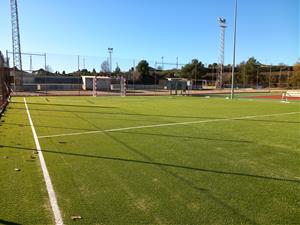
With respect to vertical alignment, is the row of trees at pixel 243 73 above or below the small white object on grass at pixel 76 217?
above

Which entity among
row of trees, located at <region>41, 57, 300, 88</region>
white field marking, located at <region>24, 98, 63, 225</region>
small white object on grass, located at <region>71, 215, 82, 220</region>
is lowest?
white field marking, located at <region>24, 98, 63, 225</region>

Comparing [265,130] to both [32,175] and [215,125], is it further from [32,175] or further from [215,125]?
[32,175]

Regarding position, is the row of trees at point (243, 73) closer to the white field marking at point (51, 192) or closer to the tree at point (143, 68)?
the tree at point (143, 68)

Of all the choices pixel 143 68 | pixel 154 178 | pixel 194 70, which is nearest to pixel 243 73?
pixel 194 70

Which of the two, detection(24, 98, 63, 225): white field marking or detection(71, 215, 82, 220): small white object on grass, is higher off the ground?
detection(71, 215, 82, 220): small white object on grass

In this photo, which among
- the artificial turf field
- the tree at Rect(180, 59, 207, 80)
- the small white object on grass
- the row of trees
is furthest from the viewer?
the tree at Rect(180, 59, 207, 80)

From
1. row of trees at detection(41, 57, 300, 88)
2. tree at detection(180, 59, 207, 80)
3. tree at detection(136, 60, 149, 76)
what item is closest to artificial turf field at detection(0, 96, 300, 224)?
row of trees at detection(41, 57, 300, 88)

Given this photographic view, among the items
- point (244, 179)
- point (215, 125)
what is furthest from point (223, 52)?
point (244, 179)

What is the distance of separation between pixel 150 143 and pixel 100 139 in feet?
4.80

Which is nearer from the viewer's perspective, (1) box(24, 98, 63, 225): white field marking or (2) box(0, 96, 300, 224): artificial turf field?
(1) box(24, 98, 63, 225): white field marking

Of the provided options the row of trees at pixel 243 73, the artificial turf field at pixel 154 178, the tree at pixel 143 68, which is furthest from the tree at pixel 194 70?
the artificial turf field at pixel 154 178

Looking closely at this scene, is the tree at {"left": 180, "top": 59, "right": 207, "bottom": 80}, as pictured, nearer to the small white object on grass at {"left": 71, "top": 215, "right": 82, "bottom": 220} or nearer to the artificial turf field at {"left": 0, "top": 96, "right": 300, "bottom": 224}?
the artificial turf field at {"left": 0, "top": 96, "right": 300, "bottom": 224}

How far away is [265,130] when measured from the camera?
428 inches

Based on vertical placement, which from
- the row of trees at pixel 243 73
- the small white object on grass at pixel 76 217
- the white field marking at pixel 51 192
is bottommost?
the white field marking at pixel 51 192
